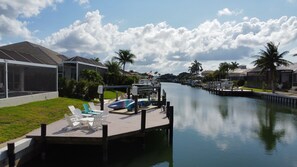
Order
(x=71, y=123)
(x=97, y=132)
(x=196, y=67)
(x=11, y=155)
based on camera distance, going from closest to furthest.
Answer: (x=11, y=155) < (x=97, y=132) < (x=71, y=123) < (x=196, y=67)

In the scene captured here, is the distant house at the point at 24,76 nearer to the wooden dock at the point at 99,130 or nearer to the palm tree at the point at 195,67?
the wooden dock at the point at 99,130

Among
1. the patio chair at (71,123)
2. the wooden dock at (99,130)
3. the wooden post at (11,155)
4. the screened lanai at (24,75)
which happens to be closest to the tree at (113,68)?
the screened lanai at (24,75)

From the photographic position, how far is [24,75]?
23.2 m

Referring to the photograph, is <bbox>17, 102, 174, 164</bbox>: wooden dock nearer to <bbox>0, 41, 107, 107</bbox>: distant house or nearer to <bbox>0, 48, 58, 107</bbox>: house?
<bbox>0, 48, 58, 107</bbox>: house

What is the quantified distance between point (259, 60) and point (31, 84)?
140 feet

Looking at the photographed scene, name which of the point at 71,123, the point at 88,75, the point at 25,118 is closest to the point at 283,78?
the point at 88,75

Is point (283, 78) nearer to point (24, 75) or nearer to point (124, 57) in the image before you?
point (124, 57)

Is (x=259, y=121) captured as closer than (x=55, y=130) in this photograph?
No

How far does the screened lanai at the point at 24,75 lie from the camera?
19302 millimetres

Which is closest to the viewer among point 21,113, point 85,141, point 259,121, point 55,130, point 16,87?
point 85,141

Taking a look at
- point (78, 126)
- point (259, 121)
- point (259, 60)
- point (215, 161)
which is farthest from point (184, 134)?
point (259, 60)

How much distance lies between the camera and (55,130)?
13.4 m

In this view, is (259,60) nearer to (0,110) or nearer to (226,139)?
(226,139)

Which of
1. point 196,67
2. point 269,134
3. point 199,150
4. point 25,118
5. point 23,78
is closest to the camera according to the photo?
point 25,118
